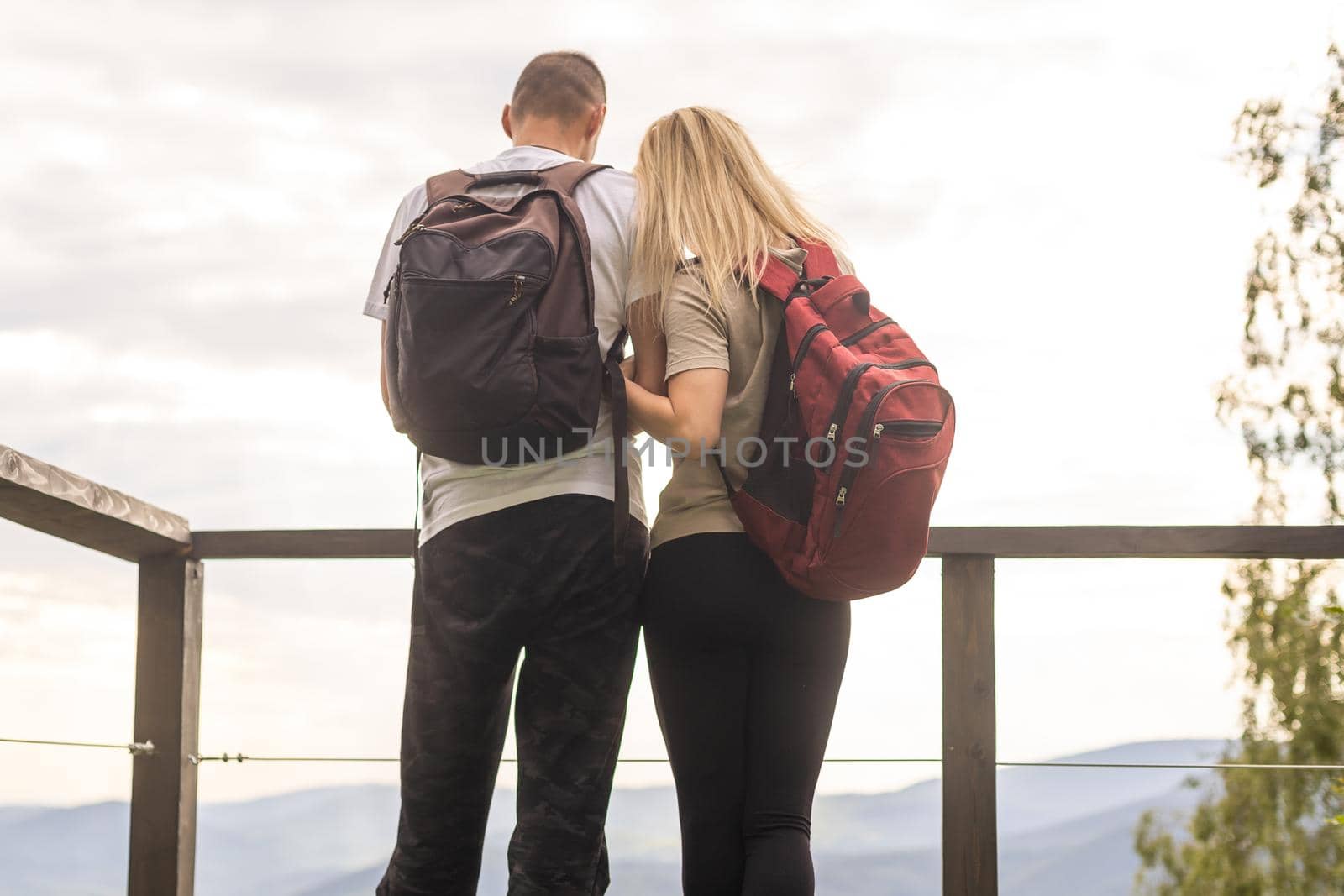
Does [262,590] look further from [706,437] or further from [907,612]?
[706,437]

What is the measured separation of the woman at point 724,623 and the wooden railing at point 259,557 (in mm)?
601

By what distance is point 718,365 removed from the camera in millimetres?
1446

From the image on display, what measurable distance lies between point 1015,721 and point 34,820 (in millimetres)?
1951

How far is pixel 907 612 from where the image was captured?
7.77 ft

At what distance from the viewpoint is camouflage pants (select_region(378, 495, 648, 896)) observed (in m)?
1.46

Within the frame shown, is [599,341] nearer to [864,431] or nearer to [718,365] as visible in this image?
[718,365]

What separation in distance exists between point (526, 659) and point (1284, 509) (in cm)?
881

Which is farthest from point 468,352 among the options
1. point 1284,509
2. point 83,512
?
point 1284,509

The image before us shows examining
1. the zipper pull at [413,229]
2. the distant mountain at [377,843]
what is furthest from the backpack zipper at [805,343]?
the distant mountain at [377,843]

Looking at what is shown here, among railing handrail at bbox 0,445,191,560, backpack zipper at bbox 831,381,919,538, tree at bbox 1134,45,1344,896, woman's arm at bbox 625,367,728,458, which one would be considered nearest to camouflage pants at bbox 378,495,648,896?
woman's arm at bbox 625,367,728,458

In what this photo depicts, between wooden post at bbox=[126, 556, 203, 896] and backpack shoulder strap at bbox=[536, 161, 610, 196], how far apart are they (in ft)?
3.62

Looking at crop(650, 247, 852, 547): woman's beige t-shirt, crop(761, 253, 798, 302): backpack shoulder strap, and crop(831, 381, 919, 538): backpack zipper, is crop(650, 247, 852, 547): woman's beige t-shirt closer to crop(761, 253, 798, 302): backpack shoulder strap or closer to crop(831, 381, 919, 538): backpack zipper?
crop(761, 253, 798, 302): backpack shoulder strap

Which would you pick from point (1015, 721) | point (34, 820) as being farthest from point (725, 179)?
point (34, 820)

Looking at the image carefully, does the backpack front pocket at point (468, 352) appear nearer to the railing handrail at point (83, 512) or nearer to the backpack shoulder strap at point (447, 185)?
the backpack shoulder strap at point (447, 185)
